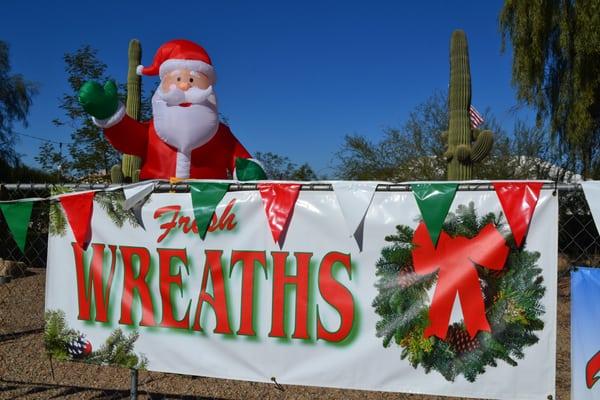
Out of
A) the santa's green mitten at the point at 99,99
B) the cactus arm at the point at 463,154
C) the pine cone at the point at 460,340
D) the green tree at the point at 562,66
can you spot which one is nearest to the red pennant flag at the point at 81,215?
the santa's green mitten at the point at 99,99

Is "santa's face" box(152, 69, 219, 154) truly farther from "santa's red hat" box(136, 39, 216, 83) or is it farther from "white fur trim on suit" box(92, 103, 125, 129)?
"white fur trim on suit" box(92, 103, 125, 129)

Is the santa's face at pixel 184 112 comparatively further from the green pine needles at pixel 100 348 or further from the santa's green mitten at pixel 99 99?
the green pine needles at pixel 100 348

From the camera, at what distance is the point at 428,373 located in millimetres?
2594

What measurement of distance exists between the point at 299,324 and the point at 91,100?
2.29m

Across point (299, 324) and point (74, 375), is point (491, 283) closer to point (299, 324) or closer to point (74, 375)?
point (299, 324)

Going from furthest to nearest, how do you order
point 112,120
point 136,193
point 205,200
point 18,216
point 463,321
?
point 112,120 < point 18,216 < point 136,193 < point 205,200 < point 463,321

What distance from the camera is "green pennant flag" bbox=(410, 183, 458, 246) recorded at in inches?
101

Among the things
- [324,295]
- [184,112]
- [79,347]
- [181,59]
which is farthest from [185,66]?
[324,295]

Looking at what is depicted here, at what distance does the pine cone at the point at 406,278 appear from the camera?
2.63 metres

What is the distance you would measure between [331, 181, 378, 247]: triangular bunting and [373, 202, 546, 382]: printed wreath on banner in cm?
18

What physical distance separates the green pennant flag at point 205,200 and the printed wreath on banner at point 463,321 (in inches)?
37.0

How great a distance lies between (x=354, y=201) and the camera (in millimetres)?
2652

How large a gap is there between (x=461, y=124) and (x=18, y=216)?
5377 mm

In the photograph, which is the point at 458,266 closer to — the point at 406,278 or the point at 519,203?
the point at 406,278
